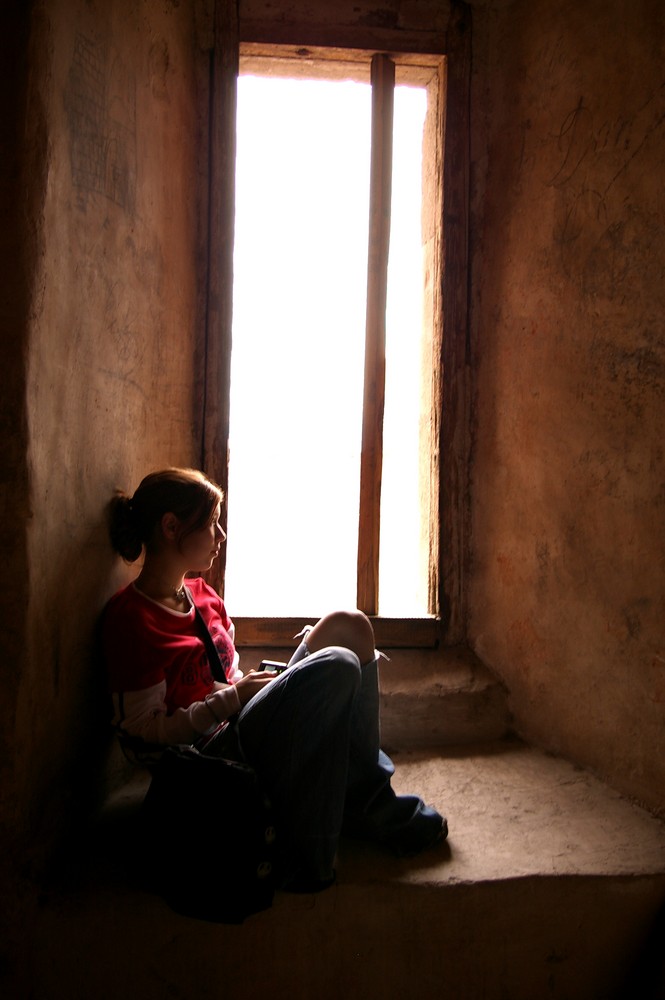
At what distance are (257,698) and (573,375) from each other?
124cm

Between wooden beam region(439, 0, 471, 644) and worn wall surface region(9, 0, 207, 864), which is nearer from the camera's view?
worn wall surface region(9, 0, 207, 864)

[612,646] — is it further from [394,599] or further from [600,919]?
[394,599]

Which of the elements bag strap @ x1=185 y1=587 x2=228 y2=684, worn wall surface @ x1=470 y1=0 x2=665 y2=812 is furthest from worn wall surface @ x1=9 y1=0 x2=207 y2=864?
worn wall surface @ x1=470 y1=0 x2=665 y2=812

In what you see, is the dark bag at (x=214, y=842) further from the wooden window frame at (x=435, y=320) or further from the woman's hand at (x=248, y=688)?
the wooden window frame at (x=435, y=320)

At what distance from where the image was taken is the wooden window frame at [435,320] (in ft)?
7.83

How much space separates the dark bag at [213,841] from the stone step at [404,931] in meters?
0.02

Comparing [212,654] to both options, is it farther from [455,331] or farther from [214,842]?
[455,331]

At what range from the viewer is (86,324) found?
5.49 feet

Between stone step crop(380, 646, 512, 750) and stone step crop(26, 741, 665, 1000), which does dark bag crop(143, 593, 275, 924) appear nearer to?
stone step crop(26, 741, 665, 1000)

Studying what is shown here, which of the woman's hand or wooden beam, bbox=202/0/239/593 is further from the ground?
wooden beam, bbox=202/0/239/593

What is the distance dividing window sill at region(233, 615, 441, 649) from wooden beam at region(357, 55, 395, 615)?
0.10 metres

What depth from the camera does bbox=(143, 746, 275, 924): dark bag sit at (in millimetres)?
1430

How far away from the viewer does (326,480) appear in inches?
111

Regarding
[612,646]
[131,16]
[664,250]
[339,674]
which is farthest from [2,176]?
[612,646]
